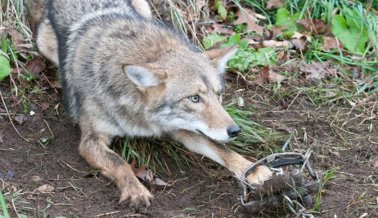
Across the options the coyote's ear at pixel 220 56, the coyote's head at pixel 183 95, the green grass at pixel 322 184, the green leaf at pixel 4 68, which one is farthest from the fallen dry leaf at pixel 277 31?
the green leaf at pixel 4 68

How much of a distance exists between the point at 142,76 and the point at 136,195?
0.86m

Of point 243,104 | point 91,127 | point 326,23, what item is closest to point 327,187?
point 243,104

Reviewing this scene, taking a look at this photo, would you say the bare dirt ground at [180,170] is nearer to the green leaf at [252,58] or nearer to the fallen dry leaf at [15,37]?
the green leaf at [252,58]

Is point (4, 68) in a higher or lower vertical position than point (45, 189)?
higher

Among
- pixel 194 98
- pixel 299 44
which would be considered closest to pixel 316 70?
pixel 299 44

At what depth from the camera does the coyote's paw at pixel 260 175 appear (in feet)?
16.2

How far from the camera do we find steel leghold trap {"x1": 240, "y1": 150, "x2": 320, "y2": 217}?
15.1 feet

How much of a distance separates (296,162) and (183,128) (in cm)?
95

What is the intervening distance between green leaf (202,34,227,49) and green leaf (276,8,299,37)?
2.75ft

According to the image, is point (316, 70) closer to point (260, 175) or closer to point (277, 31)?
point (277, 31)

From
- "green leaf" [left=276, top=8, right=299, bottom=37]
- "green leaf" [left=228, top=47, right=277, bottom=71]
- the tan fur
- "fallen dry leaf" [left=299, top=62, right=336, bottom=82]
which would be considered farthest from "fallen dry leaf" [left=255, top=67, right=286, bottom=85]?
the tan fur

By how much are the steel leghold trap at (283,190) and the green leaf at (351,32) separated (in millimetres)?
2849

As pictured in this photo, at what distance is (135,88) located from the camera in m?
5.35

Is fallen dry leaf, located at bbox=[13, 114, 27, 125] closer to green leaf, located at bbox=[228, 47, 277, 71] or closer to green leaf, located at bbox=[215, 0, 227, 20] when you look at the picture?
green leaf, located at bbox=[228, 47, 277, 71]
